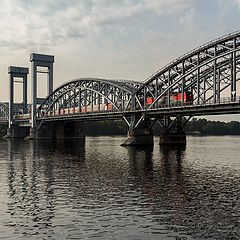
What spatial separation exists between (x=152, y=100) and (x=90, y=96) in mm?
48666

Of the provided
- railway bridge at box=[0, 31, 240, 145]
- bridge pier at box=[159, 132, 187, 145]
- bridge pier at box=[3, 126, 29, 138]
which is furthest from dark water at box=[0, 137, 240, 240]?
bridge pier at box=[3, 126, 29, 138]

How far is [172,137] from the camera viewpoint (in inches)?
4400

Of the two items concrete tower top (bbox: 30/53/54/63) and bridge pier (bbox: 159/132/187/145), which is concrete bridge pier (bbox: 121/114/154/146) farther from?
concrete tower top (bbox: 30/53/54/63)

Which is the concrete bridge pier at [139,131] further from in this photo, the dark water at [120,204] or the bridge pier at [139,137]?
the dark water at [120,204]

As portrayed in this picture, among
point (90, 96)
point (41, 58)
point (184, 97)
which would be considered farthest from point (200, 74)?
point (41, 58)

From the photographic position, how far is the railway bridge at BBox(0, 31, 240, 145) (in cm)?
7800

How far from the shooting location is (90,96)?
145 meters

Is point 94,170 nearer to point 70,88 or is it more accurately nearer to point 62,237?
point 62,237

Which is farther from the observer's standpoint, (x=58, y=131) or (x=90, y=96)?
(x=58, y=131)

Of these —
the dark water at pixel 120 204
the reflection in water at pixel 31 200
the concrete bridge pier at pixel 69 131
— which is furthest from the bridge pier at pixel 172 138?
the reflection in water at pixel 31 200

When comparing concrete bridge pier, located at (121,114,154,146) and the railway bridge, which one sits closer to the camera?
the railway bridge

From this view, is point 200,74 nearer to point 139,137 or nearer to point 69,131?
point 139,137

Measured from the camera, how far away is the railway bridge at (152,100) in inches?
3071

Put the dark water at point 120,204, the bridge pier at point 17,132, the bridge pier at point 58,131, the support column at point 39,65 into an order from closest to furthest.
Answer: the dark water at point 120,204
the bridge pier at point 58,131
the support column at point 39,65
the bridge pier at point 17,132
